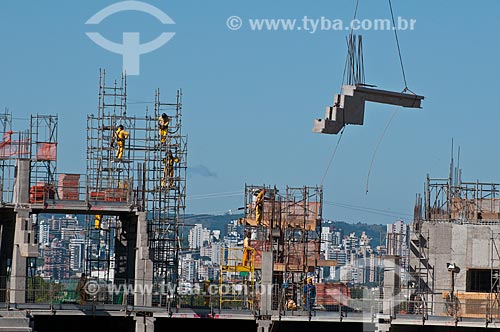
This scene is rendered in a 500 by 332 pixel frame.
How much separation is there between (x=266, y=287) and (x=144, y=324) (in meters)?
4.32

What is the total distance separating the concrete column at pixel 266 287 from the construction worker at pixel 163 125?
1431cm

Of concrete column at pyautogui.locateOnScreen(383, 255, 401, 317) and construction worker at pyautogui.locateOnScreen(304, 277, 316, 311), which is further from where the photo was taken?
construction worker at pyautogui.locateOnScreen(304, 277, 316, 311)

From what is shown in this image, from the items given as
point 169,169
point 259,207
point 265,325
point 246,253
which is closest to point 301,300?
point 259,207

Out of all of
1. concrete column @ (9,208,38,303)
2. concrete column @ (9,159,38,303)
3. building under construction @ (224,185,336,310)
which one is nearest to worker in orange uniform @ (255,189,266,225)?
building under construction @ (224,185,336,310)

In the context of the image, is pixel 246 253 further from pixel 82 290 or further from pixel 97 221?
pixel 82 290

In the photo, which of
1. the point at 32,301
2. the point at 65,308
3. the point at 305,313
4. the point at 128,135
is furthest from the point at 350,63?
the point at 128,135

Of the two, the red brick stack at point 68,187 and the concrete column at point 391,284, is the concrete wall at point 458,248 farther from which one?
the red brick stack at point 68,187

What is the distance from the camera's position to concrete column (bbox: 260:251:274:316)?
147 feet

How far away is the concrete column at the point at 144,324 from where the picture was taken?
145 feet

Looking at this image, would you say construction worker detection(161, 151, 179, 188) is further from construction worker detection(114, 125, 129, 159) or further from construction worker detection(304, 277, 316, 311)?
construction worker detection(304, 277, 316, 311)

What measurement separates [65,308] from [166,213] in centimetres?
1414

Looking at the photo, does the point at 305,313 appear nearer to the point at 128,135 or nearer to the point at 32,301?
the point at 32,301

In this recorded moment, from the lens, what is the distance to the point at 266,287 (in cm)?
4500

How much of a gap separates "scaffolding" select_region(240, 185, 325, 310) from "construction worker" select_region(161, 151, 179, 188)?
3516 millimetres
